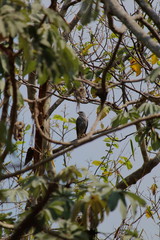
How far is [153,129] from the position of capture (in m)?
2.86

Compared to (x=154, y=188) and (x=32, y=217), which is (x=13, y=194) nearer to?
(x=32, y=217)

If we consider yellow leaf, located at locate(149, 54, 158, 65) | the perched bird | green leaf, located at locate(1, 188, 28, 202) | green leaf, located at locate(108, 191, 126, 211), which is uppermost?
the perched bird

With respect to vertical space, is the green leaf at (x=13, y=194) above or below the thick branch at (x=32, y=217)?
above

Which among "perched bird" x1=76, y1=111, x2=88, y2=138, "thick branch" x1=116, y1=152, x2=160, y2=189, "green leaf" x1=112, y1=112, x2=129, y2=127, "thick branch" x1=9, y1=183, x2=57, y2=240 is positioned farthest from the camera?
"perched bird" x1=76, y1=111, x2=88, y2=138

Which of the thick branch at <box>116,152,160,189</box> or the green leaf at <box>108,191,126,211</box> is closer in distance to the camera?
the green leaf at <box>108,191,126,211</box>

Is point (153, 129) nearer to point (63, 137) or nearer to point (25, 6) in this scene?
point (25, 6)

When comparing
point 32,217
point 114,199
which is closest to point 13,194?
point 32,217

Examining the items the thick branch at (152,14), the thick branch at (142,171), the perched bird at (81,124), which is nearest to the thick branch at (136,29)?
the thick branch at (152,14)

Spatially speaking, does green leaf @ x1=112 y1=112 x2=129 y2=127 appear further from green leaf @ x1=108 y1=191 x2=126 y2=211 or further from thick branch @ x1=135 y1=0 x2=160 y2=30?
green leaf @ x1=108 y1=191 x2=126 y2=211

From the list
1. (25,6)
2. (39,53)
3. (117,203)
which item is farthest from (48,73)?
(117,203)

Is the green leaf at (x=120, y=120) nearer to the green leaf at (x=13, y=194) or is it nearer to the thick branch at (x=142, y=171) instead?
the green leaf at (x=13, y=194)

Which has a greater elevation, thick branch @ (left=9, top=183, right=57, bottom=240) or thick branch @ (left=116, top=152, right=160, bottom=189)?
thick branch @ (left=116, top=152, right=160, bottom=189)

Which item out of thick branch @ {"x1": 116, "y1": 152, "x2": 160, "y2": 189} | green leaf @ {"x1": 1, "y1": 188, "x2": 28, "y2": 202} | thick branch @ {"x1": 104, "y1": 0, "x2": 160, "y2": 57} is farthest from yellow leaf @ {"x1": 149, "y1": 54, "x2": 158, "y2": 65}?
green leaf @ {"x1": 1, "y1": 188, "x2": 28, "y2": 202}

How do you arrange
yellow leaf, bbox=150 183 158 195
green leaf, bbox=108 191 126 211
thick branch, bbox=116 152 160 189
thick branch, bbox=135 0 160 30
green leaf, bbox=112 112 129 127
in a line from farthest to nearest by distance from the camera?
yellow leaf, bbox=150 183 158 195
thick branch, bbox=116 152 160 189
thick branch, bbox=135 0 160 30
green leaf, bbox=112 112 129 127
green leaf, bbox=108 191 126 211
